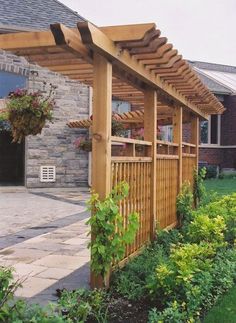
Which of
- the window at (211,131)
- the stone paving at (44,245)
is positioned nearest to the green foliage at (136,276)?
the stone paving at (44,245)

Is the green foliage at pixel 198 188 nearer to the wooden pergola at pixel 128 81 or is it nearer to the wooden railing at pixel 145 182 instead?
the wooden railing at pixel 145 182

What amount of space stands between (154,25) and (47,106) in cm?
401

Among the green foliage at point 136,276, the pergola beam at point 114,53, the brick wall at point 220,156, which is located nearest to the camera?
the pergola beam at point 114,53

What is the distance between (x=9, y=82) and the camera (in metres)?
12.7

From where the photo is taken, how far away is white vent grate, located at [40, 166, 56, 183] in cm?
1314

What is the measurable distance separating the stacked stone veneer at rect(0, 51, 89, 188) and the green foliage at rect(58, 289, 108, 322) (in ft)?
31.9

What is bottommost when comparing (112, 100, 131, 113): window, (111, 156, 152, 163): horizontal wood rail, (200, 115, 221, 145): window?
(111, 156, 152, 163): horizontal wood rail

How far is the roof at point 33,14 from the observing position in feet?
41.5

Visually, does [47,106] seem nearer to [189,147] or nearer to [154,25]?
[189,147]

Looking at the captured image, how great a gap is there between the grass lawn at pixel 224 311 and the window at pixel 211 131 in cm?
1589

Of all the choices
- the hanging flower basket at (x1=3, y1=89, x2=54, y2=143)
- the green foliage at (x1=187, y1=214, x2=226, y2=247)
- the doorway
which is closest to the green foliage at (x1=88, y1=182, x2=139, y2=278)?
the green foliage at (x1=187, y1=214, x2=226, y2=247)

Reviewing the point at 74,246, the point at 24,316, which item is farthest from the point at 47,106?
the point at 24,316

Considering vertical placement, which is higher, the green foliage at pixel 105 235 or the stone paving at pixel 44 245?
the green foliage at pixel 105 235

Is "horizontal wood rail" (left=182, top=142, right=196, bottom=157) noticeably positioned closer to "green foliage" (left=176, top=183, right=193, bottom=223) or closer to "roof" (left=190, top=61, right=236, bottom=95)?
"green foliage" (left=176, top=183, right=193, bottom=223)
